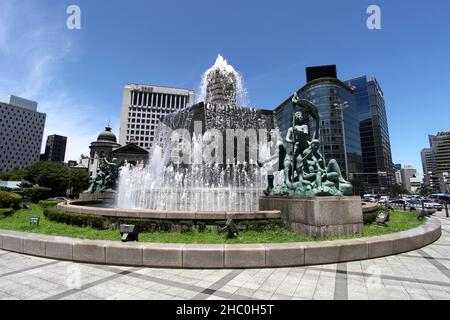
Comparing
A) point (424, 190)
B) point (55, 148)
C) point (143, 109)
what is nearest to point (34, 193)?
point (143, 109)

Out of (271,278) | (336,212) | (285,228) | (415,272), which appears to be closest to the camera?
(271,278)

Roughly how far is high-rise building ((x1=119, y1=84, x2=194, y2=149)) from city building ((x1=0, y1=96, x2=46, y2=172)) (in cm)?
5274

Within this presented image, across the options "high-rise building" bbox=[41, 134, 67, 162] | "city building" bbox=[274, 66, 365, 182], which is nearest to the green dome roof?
"city building" bbox=[274, 66, 365, 182]

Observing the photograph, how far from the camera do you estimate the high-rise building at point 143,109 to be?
114 metres

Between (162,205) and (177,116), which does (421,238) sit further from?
(177,116)

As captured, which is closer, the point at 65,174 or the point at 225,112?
the point at 225,112

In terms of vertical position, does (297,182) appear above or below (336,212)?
above

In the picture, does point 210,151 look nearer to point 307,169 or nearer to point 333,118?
point 307,169

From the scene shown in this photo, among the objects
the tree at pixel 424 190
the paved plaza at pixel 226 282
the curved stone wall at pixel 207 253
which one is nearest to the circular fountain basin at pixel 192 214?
the curved stone wall at pixel 207 253

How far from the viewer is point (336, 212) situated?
27.6 ft

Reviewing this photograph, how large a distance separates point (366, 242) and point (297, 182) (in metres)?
3.75

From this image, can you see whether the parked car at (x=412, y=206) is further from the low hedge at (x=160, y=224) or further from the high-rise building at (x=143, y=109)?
the high-rise building at (x=143, y=109)


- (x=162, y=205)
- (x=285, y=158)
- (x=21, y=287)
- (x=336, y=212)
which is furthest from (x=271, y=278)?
(x=162, y=205)
